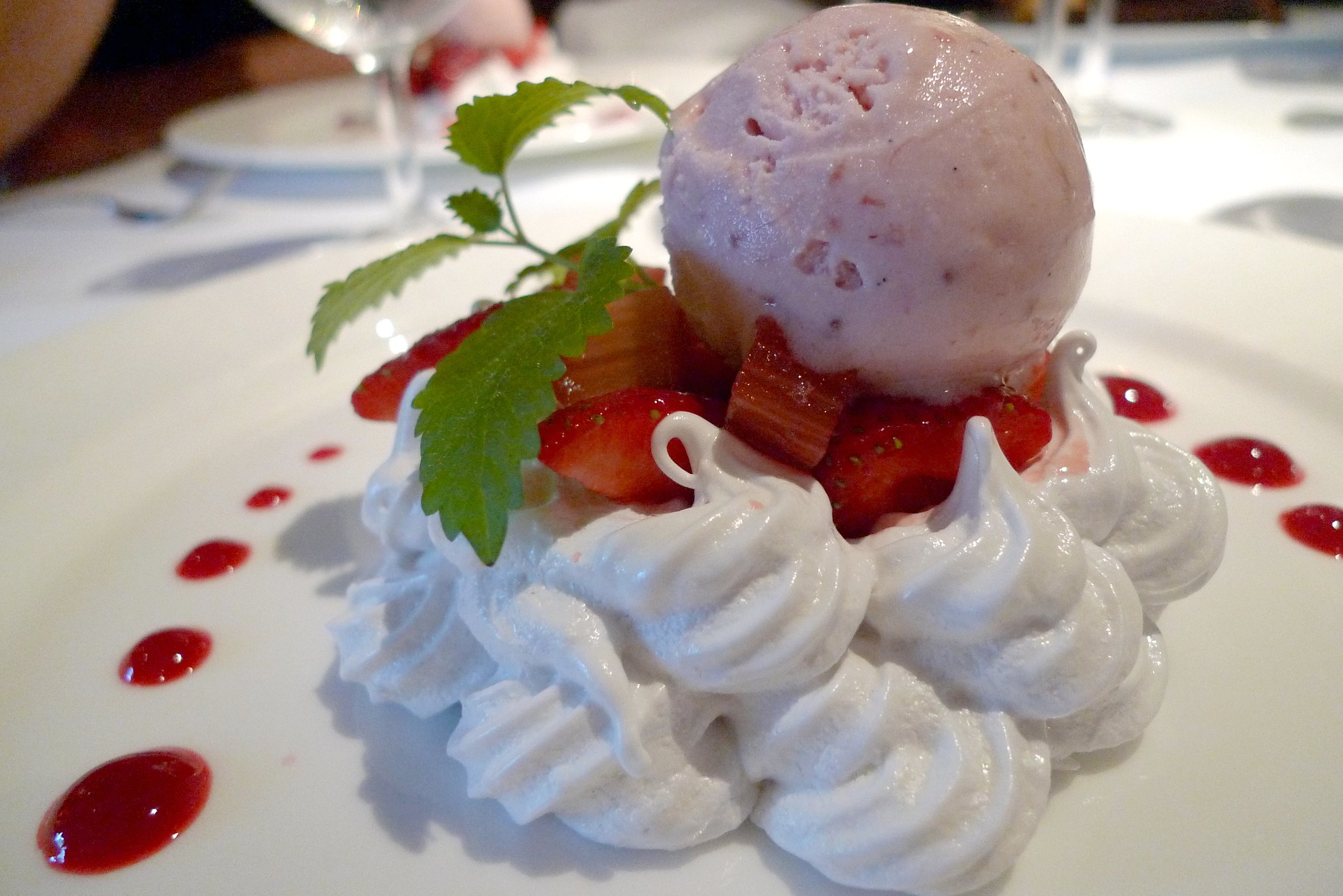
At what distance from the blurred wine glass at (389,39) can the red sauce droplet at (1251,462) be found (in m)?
2.76

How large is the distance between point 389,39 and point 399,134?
369 mm

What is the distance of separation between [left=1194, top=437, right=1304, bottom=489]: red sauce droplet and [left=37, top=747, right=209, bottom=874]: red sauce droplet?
193 centimetres

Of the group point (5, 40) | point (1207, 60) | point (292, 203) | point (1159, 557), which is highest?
point (5, 40)

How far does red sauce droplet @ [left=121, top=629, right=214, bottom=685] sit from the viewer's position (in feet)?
4.95

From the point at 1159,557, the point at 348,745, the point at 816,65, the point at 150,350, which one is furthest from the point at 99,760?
the point at 1159,557

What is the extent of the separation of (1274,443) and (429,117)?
13.0ft

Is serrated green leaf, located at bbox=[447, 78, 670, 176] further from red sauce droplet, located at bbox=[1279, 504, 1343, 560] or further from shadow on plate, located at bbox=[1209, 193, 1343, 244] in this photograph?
shadow on plate, located at bbox=[1209, 193, 1343, 244]

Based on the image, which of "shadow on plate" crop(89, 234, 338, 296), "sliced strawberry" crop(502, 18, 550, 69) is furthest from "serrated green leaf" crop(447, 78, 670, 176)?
"sliced strawberry" crop(502, 18, 550, 69)

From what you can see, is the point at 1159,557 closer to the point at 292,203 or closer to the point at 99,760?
the point at 99,760

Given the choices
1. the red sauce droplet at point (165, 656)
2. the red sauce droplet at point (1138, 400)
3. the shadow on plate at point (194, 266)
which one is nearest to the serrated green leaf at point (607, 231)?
the red sauce droplet at point (165, 656)

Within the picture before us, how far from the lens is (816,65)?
136 cm

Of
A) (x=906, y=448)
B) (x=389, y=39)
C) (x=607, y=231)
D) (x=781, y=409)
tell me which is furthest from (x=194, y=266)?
(x=906, y=448)

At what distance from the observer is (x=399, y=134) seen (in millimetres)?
3543

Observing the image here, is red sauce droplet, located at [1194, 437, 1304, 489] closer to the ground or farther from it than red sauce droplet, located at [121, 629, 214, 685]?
closer to the ground
